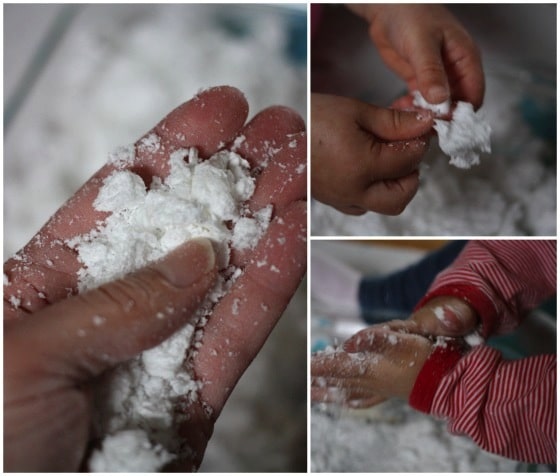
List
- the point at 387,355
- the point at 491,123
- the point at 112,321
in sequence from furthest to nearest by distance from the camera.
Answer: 1. the point at 491,123
2. the point at 387,355
3. the point at 112,321

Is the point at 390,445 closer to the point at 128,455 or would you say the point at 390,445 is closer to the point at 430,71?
the point at 128,455

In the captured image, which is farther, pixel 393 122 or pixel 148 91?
pixel 148 91

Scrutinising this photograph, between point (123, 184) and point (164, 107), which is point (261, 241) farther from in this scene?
point (164, 107)

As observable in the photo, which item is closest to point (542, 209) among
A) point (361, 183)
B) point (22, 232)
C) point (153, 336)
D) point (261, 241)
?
point (361, 183)

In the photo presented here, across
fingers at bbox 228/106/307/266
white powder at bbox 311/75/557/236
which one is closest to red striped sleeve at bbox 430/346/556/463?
white powder at bbox 311/75/557/236

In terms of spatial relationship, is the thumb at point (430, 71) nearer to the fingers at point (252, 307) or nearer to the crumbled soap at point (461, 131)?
the crumbled soap at point (461, 131)

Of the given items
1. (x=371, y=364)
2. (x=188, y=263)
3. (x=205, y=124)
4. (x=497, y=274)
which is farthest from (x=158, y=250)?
(x=497, y=274)

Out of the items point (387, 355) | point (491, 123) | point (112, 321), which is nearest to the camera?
point (112, 321)
